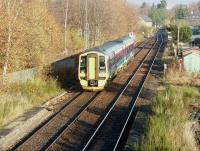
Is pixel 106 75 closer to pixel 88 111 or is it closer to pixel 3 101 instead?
pixel 88 111

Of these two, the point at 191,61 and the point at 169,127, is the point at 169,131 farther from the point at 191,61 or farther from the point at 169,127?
the point at 191,61

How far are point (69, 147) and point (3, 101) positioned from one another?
5.50 metres

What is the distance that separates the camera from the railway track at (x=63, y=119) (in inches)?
614

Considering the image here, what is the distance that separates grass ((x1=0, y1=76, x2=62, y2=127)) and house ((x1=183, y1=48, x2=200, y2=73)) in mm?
11005

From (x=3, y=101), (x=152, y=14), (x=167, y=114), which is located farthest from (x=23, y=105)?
(x=152, y=14)

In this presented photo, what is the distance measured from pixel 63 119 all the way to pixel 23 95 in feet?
12.2

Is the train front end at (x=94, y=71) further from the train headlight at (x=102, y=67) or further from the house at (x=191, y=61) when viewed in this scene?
the house at (x=191, y=61)

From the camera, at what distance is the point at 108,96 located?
80.4 ft

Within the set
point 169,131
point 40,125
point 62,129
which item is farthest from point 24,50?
point 169,131

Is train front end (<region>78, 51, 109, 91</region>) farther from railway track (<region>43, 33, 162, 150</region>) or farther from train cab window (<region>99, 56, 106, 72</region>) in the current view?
railway track (<region>43, 33, 162, 150</region>)

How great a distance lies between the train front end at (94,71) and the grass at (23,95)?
178 centimetres

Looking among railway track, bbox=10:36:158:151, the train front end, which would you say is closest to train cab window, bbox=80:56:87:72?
the train front end

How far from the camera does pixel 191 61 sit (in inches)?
1303

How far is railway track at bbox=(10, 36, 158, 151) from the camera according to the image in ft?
51.2
